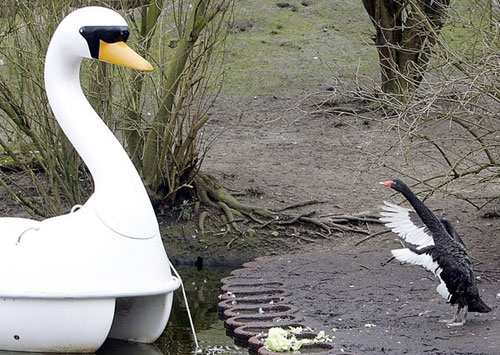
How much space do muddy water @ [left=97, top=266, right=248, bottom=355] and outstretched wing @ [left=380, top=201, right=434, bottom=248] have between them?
1.66m

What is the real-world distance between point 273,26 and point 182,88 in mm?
11809

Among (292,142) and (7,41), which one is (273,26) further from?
(7,41)

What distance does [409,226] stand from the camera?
366 inches

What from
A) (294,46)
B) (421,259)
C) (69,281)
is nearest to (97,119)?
(69,281)

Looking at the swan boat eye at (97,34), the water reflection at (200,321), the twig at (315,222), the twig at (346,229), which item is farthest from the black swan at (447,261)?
the twig at (315,222)

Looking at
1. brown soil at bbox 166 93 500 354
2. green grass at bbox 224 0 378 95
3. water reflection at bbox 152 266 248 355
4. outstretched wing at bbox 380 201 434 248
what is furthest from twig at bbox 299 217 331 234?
green grass at bbox 224 0 378 95

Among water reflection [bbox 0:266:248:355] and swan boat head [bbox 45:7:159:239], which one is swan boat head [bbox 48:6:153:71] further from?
water reflection [bbox 0:266:248:355]

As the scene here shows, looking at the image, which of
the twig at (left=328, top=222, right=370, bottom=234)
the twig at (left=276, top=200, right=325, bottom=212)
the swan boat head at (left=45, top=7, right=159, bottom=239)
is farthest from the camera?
the twig at (left=276, top=200, right=325, bottom=212)

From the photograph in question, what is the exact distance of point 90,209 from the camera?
859 centimetres

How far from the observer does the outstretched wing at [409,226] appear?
9.16 metres

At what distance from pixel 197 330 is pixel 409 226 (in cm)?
201

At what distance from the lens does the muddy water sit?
886 centimetres

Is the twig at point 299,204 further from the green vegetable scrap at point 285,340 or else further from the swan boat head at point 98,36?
the swan boat head at point 98,36

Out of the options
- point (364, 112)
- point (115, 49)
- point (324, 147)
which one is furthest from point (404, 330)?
point (364, 112)
